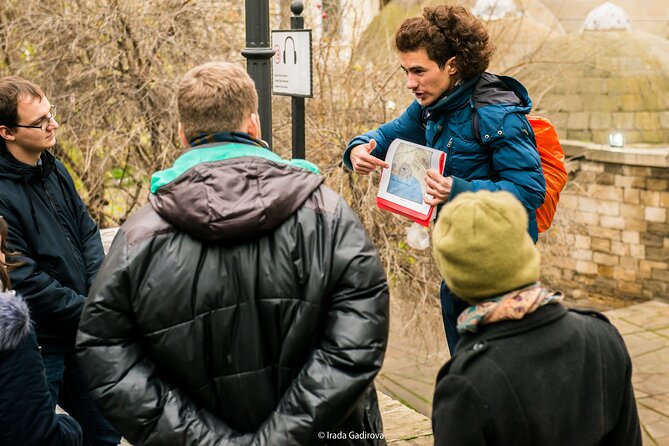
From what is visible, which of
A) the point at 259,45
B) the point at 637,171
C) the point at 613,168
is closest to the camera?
the point at 259,45

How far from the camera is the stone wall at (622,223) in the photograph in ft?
48.7

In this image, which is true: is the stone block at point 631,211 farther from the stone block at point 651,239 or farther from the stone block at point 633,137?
the stone block at point 633,137

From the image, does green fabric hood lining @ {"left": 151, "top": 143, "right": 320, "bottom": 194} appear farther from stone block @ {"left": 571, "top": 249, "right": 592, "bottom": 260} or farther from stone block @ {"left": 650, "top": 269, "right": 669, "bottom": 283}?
stone block @ {"left": 571, "top": 249, "right": 592, "bottom": 260}

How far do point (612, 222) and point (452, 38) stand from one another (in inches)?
518

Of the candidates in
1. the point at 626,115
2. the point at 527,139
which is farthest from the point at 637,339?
the point at 527,139

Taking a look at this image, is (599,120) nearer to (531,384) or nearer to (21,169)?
(21,169)

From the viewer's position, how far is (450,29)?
10.3ft

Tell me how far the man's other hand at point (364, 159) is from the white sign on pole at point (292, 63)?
1.21m

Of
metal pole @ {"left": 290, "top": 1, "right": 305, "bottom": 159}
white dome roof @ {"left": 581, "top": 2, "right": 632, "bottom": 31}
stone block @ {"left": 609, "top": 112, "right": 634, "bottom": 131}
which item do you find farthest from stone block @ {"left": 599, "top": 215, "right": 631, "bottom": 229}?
metal pole @ {"left": 290, "top": 1, "right": 305, "bottom": 159}

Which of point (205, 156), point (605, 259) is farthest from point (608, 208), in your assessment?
point (205, 156)

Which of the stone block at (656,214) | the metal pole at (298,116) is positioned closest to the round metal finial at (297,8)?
the metal pole at (298,116)

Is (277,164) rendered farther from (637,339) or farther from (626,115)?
(626,115)

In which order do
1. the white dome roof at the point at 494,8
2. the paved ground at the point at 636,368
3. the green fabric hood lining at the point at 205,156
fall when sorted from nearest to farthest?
the green fabric hood lining at the point at 205,156 → the paved ground at the point at 636,368 → the white dome roof at the point at 494,8

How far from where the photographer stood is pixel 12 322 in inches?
99.6
